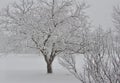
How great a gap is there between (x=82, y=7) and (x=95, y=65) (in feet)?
46.7

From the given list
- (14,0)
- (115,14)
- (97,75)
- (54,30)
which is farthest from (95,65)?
(115,14)

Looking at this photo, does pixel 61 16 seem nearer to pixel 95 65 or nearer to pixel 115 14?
pixel 115 14

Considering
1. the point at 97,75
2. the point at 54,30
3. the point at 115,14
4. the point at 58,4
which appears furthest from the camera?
the point at 115,14

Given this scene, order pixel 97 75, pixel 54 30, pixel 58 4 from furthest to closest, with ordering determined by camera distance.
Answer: pixel 58 4
pixel 54 30
pixel 97 75

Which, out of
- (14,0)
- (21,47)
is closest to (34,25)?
(21,47)

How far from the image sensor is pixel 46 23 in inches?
711

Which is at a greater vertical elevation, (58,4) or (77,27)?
(58,4)

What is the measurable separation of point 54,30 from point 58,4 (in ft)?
7.84

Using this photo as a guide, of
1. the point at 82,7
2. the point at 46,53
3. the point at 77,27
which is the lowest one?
the point at 46,53

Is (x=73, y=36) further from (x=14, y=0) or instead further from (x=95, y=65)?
(x=95, y=65)

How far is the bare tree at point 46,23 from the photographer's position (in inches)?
693

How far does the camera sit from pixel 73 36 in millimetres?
18203

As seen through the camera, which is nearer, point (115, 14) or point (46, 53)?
point (46, 53)

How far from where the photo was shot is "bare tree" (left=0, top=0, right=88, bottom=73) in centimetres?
1761
